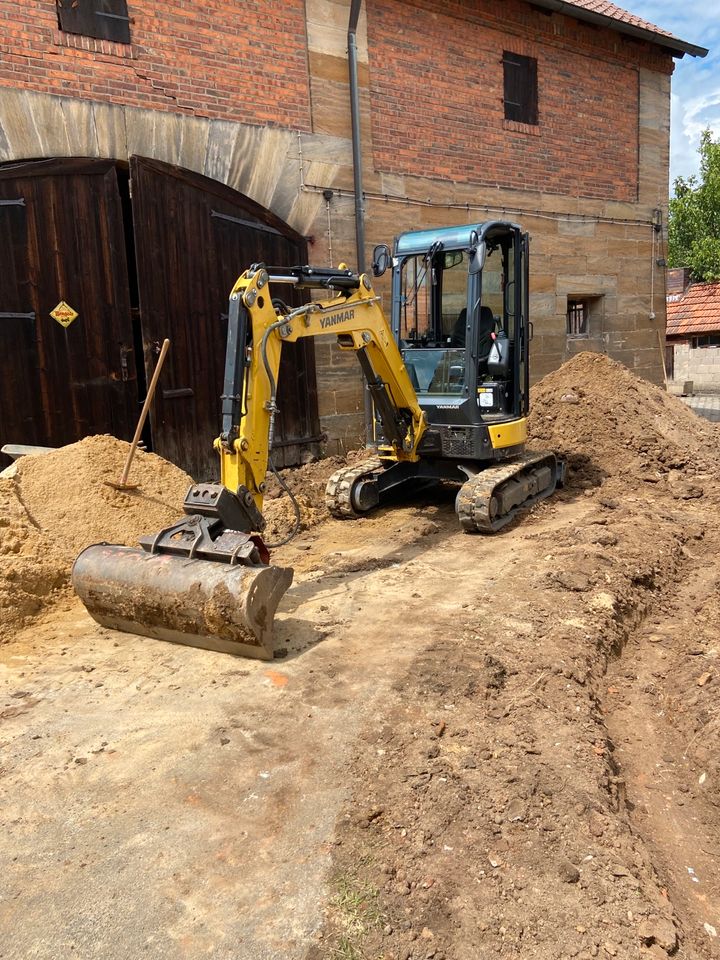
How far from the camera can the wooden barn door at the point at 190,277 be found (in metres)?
8.08

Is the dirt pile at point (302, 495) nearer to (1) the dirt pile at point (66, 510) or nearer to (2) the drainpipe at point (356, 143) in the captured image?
(2) the drainpipe at point (356, 143)

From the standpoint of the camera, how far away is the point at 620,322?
13.7 meters

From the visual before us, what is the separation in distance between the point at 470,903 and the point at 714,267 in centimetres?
3747

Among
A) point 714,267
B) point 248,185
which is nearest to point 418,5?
point 248,185

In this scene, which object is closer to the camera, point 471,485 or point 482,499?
point 482,499

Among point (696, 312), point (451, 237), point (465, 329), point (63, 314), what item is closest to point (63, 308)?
point (63, 314)

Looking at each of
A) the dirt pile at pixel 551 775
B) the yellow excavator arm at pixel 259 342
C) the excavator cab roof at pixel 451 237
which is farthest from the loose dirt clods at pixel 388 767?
the excavator cab roof at pixel 451 237

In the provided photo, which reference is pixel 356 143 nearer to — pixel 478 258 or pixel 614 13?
pixel 478 258

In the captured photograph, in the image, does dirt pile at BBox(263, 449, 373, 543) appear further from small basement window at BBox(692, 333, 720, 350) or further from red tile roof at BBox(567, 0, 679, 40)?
small basement window at BBox(692, 333, 720, 350)

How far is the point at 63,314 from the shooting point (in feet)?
24.9

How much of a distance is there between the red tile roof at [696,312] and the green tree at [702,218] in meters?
6.59

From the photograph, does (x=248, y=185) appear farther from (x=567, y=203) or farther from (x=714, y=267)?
(x=714, y=267)

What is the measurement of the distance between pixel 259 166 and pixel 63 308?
3193mm

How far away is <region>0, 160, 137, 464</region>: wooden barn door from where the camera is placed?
728 centimetres
